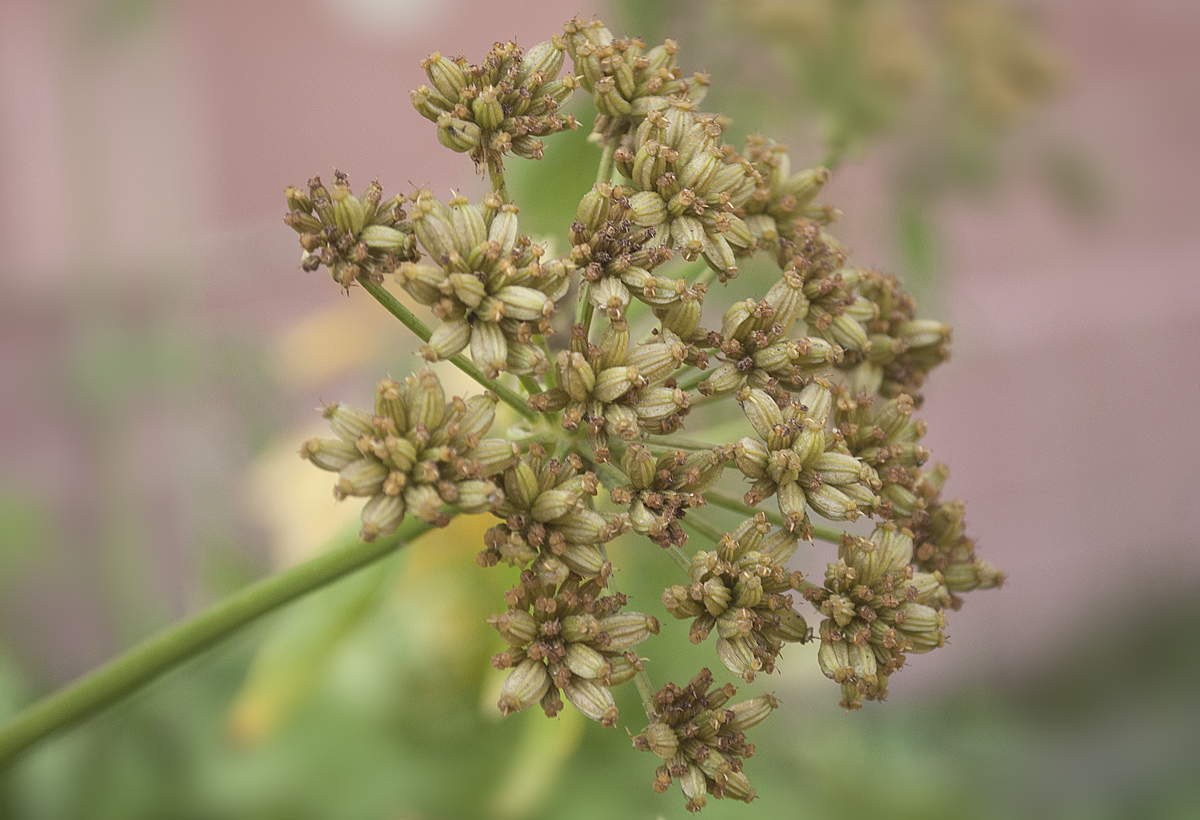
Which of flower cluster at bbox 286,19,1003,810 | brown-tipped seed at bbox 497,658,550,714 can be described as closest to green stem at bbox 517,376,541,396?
flower cluster at bbox 286,19,1003,810

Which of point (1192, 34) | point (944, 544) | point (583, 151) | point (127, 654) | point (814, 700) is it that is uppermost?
point (1192, 34)

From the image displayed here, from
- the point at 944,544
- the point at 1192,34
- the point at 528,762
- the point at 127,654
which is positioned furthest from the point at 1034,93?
the point at 1192,34

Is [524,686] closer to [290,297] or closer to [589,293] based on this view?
[589,293]

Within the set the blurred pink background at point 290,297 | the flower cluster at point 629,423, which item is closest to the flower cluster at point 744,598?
the flower cluster at point 629,423

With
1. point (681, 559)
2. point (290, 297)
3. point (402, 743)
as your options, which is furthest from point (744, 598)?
point (290, 297)

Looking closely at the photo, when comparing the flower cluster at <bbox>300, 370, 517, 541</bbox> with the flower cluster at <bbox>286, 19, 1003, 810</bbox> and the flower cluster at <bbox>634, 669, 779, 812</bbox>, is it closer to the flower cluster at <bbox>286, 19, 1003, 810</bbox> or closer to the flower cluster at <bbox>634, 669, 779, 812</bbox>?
Result: the flower cluster at <bbox>286, 19, 1003, 810</bbox>

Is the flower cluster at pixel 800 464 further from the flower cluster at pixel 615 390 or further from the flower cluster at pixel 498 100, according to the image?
the flower cluster at pixel 498 100

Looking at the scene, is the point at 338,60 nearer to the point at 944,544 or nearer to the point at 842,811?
the point at 842,811
